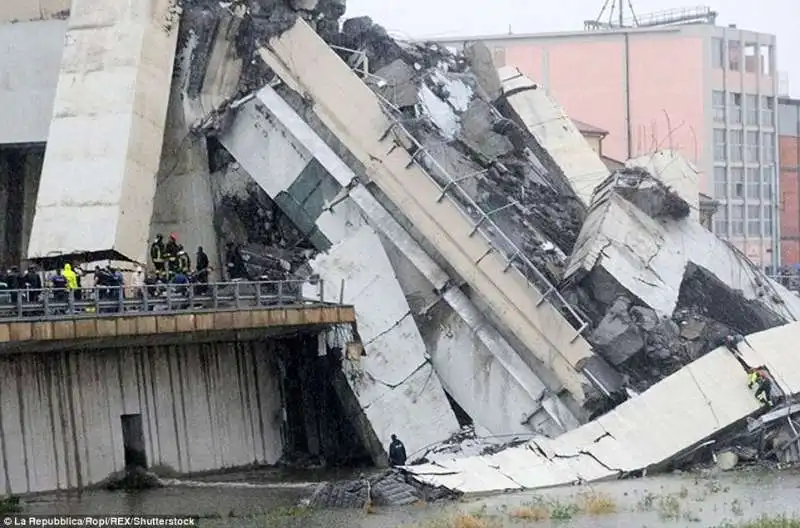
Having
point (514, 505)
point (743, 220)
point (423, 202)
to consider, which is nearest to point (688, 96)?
point (743, 220)

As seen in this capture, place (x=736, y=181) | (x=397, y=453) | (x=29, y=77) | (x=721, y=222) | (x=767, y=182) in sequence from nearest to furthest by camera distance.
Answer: (x=397, y=453) < (x=29, y=77) < (x=721, y=222) < (x=736, y=181) < (x=767, y=182)

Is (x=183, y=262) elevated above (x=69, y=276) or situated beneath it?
elevated above

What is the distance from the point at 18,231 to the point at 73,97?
658 cm

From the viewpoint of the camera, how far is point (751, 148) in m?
72.3

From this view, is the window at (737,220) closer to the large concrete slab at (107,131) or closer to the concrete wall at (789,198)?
the concrete wall at (789,198)

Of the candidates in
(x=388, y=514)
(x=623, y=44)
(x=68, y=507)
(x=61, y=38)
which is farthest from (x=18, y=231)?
(x=623, y=44)

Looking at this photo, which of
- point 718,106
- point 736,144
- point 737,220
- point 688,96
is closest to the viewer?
point 688,96

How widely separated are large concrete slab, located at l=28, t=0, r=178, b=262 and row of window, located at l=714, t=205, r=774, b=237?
36.1 meters

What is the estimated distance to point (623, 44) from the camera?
231 ft

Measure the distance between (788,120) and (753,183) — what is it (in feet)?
22.3

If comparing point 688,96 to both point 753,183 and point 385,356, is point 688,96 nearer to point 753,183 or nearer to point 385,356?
point 753,183

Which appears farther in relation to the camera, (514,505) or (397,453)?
(397,453)

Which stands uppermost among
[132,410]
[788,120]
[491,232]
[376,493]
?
[788,120]

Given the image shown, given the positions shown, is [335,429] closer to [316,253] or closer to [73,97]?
[316,253]
